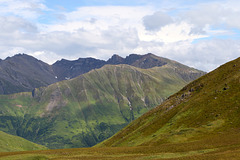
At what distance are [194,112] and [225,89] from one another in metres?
22.2

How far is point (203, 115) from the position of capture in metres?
129

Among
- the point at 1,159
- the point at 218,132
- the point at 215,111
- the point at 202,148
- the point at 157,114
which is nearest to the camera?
the point at 202,148

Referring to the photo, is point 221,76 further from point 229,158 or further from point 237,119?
point 229,158

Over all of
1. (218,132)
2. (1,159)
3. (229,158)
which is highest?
(1,159)

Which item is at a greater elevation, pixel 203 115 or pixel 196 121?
pixel 203 115

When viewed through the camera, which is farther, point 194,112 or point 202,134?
point 194,112

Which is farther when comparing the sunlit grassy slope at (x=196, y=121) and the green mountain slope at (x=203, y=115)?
the green mountain slope at (x=203, y=115)

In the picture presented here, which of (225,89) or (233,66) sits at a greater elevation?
(233,66)

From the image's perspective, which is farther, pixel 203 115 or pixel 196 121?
pixel 203 115

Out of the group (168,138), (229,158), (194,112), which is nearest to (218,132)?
(168,138)

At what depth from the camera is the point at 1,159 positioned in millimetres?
75250

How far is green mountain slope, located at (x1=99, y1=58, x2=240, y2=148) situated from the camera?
357ft

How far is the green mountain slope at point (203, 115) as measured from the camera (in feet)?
357

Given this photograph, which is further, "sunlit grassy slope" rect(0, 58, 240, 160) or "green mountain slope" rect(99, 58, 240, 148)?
"green mountain slope" rect(99, 58, 240, 148)
